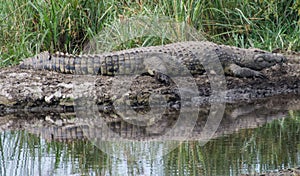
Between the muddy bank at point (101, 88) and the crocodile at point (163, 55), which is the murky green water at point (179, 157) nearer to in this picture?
the muddy bank at point (101, 88)

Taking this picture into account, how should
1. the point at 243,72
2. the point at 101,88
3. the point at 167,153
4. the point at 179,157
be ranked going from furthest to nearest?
the point at 243,72 → the point at 101,88 → the point at 167,153 → the point at 179,157

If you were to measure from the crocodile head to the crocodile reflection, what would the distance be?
2.45 ft

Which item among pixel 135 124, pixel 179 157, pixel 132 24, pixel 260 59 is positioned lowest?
pixel 179 157

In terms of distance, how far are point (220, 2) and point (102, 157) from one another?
4.87m

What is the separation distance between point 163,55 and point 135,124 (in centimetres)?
179

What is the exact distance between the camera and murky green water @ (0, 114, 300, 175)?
473 centimetres

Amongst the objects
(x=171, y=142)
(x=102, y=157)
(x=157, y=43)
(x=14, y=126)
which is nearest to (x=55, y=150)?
(x=102, y=157)

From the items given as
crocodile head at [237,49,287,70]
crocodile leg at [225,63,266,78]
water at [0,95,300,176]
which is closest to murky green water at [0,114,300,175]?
water at [0,95,300,176]

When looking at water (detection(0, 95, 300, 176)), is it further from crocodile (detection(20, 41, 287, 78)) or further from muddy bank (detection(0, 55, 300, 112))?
crocodile (detection(20, 41, 287, 78))

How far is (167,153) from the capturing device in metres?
5.32

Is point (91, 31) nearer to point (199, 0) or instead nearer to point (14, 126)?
point (199, 0)

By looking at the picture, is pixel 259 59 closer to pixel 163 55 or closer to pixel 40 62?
pixel 163 55

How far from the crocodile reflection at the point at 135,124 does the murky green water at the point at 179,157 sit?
12.6 inches

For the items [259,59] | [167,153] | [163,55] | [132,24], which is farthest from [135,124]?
[132,24]
